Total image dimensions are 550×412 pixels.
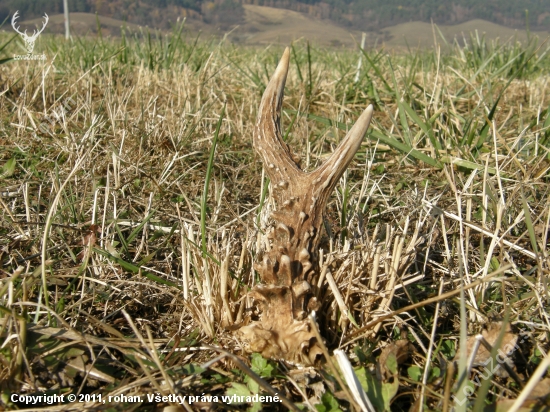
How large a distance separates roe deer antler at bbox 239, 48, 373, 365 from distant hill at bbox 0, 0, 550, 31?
140m

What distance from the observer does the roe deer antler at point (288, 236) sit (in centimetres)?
116

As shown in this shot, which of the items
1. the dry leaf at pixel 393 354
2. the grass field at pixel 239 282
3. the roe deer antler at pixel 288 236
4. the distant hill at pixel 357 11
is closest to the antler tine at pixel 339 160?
the roe deer antler at pixel 288 236

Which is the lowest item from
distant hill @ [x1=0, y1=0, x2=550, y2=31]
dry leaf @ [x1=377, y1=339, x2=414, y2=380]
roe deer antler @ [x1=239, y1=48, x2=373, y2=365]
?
dry leaf @ [x1=377, y1=339, x2=414, y2=380]

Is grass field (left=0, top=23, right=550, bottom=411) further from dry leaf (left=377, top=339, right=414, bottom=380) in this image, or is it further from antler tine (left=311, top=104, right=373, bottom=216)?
antler tine (left=311, top=104, right=373, bottom=216)

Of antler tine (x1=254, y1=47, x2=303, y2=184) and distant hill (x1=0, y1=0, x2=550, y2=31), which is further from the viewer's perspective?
distant hill (x1=0, y1=0, x2=550, y2=31)

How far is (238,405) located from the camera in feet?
3.64

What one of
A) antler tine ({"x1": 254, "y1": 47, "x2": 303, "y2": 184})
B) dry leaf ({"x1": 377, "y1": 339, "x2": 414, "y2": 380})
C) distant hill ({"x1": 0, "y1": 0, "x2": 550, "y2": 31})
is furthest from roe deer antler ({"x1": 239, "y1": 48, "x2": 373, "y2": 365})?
distant hill ({"x1": 0, "y1": 0, "x2": 550, "y2": 31})

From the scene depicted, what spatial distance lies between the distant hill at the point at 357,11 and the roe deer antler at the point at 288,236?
14038cm

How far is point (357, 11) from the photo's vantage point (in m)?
184

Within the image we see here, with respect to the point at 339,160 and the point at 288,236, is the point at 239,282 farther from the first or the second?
the point at 339,160

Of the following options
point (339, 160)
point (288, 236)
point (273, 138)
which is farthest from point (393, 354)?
point (273, 138)

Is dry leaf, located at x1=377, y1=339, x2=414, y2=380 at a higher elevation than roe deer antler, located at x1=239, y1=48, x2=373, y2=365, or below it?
below

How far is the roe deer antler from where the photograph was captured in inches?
45.7

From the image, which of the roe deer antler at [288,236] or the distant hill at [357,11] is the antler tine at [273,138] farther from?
the distant hill at [357,11]
